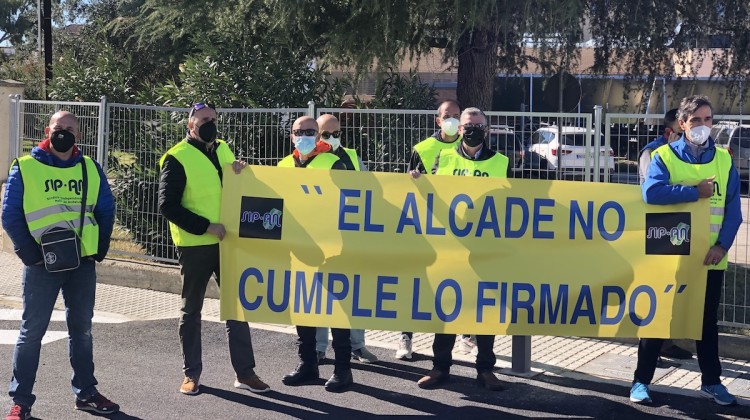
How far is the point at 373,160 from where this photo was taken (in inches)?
365

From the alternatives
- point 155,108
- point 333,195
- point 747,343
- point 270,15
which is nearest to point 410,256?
point 333,195

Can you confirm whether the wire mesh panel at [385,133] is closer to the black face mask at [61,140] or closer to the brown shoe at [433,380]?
the brown shoe at [433,380]

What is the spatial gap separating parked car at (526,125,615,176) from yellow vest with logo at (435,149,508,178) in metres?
1.48

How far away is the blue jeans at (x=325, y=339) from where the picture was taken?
736cm

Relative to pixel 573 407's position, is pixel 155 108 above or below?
above

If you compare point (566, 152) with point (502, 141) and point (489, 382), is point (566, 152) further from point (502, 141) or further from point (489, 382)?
point (489, 382)

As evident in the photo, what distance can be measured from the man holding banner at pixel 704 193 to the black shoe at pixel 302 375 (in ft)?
7.14

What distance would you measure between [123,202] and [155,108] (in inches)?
48.9

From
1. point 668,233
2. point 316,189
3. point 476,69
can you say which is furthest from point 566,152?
point 476,69

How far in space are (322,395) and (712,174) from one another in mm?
2919

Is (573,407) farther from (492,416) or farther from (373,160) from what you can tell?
(373,160)

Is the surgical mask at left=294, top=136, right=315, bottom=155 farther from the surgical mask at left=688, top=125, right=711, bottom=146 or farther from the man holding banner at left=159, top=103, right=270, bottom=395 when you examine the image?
the surgical mask at left=688, top=125, right=711, bottom=146

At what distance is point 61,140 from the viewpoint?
5848mm

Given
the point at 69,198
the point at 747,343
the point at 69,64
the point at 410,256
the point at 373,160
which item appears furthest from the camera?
the point at 69,64
